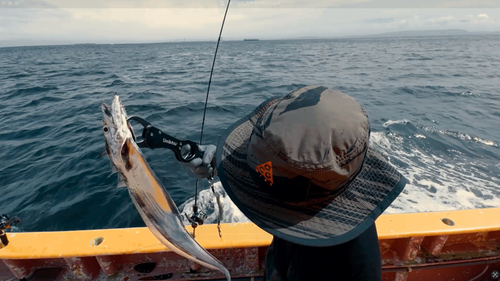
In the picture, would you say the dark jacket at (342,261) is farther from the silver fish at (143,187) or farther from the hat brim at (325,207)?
the silver fish at (143,187)

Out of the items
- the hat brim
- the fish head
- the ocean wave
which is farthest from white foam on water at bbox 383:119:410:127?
the fish head

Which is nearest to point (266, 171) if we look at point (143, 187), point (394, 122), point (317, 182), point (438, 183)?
point (317, 182)

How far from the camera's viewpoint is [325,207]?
1.11m

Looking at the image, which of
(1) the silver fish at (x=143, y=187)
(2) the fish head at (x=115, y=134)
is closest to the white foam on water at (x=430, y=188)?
(1) the silver fish at (x=143, y=187)

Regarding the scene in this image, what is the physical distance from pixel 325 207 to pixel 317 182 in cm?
20

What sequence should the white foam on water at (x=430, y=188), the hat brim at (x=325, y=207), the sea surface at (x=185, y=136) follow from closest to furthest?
1. the hat brim at (x=325, y=207)
2. the white foam on water at (x=430, y=188)
3. the sea surface at (x=185, y=136)

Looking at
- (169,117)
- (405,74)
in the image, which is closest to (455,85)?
(405,74)

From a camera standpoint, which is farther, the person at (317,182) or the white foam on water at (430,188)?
the white foam on water at (430,188)

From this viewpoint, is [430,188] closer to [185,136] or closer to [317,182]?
[317,182]

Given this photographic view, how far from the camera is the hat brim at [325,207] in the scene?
1.08 m

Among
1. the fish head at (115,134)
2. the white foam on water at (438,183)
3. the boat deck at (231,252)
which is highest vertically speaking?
the fish head at (115,134)

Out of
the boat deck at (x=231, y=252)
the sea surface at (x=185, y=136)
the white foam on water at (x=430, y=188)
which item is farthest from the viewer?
the sea surface at (x=185, y=136)

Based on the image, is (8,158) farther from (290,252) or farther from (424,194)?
(424,194)

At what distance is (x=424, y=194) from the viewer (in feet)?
19.1
